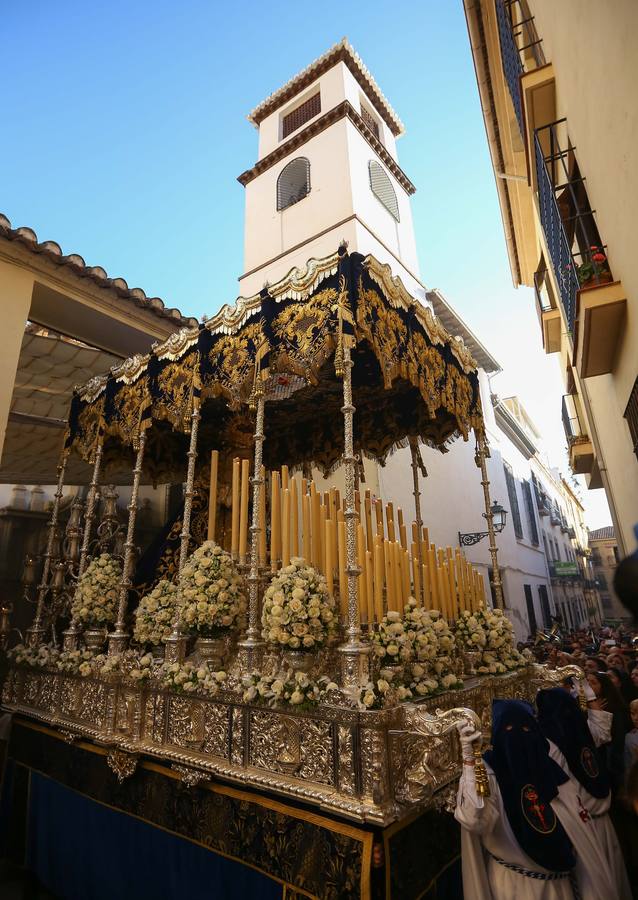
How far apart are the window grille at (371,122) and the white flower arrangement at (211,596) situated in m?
12.7

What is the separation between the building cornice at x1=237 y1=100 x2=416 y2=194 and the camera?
37.4 feet

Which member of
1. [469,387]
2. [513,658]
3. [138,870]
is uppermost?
[469,387]

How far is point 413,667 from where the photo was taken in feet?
11.5

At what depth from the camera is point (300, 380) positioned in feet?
19.8

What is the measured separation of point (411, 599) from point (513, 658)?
1790mm

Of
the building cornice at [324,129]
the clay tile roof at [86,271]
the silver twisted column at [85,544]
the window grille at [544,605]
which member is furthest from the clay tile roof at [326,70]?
the window grille at [544,605]

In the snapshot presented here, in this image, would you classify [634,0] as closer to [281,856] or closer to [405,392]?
[405,392]

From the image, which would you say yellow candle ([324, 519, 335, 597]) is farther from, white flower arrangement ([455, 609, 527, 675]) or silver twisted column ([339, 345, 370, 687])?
white flower arrangement ([455, 609, 527, 675])

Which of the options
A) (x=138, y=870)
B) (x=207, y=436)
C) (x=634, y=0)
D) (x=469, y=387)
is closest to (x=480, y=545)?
(x=469, y=387)

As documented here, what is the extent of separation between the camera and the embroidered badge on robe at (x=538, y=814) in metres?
2.27

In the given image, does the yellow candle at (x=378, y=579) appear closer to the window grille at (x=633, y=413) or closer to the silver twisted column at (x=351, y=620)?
the silver twisted column at (x=351, y=620)

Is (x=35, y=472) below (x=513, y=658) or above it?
above

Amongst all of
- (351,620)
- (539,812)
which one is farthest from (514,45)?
(539,812)

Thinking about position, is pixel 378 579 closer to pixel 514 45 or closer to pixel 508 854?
pixel 508 854
